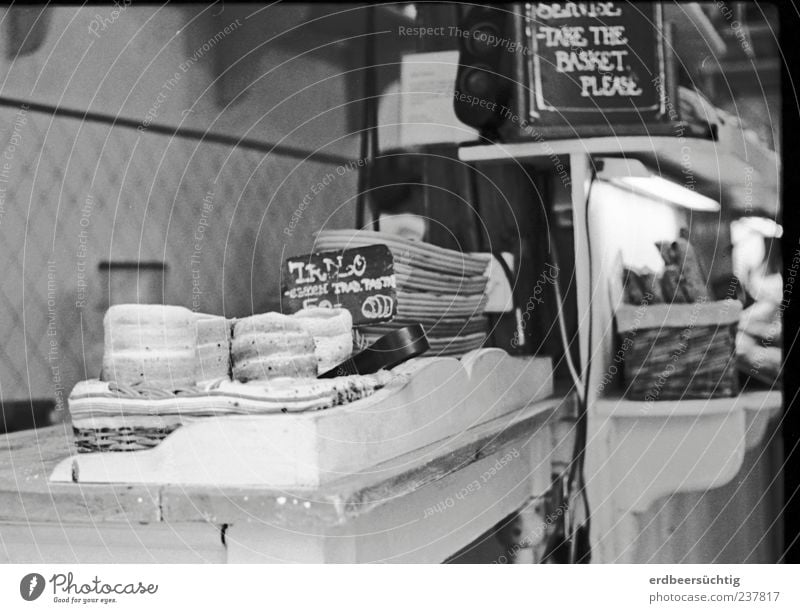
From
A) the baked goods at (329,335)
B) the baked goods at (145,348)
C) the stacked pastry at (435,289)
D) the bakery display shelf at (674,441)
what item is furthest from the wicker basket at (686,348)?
the baked goods at (145,348)

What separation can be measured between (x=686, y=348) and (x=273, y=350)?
348 mm

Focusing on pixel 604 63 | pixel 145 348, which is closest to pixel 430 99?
pixel 604 63

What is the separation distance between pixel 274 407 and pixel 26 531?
21cm

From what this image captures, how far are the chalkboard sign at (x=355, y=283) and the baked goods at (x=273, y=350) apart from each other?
0.32ft

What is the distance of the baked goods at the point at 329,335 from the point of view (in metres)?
0.63

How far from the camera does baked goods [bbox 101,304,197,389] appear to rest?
0.55m

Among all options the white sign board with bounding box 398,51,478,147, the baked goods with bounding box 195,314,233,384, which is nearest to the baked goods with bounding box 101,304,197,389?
the baked goods with bounding box 195,314,233,384

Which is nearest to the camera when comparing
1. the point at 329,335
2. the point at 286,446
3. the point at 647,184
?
the point at 286,446

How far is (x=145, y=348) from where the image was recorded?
0.55m

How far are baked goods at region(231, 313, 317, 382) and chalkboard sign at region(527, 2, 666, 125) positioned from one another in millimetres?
306

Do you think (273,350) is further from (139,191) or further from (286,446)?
(139,191)

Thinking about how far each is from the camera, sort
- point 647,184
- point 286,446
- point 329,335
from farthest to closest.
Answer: point 647,184
point 329,335
point 286,446

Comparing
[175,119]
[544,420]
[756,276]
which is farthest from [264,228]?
[756,276]
